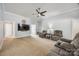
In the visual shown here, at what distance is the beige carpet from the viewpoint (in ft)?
6.42

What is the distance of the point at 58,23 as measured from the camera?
197 centimetres

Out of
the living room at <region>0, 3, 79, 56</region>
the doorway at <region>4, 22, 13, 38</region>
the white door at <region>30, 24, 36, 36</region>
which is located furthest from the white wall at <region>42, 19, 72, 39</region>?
the doorway at <region>4, 22, 13, 38</region>

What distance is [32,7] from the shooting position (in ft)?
6.46

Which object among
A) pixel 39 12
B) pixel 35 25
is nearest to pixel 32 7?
pixel 39 12

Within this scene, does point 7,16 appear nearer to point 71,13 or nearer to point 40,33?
point 40,33

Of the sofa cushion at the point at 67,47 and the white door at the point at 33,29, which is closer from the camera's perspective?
the sofa cushion at the point at 67,47

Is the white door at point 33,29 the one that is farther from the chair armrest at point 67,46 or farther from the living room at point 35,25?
the chair armrest at point 67,46

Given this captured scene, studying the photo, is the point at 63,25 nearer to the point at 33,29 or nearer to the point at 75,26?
the point at 75,26

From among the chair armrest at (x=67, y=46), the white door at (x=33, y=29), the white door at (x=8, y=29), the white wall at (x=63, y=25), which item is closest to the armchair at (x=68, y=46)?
the chair armrest at (x=67, y=46)

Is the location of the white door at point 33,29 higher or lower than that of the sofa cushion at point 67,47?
higher

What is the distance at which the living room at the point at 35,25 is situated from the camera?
1936 mm

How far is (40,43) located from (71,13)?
86cm

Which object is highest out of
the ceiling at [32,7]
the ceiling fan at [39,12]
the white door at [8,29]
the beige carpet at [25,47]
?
the ceiling at [32,7]

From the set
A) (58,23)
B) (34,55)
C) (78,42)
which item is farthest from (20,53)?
(78,42)
